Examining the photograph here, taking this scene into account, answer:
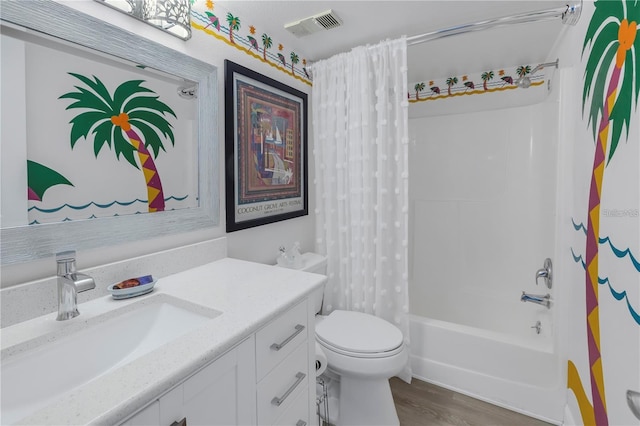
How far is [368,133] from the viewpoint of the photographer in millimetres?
1842

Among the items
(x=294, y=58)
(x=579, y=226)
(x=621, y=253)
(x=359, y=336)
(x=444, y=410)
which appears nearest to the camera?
(x=621, y=253)

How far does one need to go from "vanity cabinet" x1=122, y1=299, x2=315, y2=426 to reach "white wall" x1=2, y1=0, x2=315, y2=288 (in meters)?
0.62

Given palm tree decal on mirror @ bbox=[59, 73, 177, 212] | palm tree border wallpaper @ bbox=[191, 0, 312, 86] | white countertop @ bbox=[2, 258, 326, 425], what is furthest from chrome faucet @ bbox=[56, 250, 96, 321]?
palm tree border wallpaper @ bbox=[191, 0, 312, 86]

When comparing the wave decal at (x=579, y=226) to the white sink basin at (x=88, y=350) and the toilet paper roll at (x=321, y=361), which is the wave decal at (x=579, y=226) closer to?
the toilet paper roll at (x=321, y=361)

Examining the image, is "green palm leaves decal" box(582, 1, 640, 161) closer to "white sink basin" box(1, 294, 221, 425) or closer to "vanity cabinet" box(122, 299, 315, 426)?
"vanity cabinet" box(122, 299, 315, 426)

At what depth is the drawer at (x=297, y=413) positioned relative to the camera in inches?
39.6

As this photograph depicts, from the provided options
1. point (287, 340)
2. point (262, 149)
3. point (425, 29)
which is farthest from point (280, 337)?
point (425, 29)

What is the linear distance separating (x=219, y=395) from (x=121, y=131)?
0.94 metres

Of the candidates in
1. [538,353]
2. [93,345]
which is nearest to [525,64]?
[538,353]

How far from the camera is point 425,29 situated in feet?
5.96

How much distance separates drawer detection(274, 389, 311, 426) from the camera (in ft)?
3.30

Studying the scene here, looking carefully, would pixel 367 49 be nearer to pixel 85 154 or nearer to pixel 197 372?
pixel 85 154

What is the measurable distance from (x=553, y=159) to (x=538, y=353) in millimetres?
1368

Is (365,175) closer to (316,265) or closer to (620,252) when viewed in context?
(316,265)
